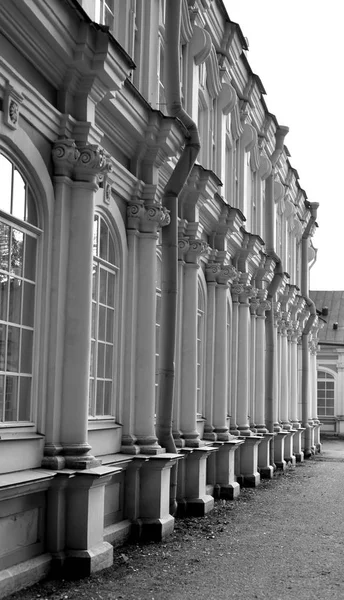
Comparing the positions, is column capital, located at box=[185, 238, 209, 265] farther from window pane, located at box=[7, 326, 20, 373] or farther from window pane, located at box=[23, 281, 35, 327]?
window pane, located at box=[7, 326, 20, 373]

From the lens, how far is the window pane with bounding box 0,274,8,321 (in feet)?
24.9

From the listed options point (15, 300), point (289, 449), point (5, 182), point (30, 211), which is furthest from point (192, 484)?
point (289, 449)

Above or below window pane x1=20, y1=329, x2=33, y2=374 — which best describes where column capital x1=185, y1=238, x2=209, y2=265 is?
above

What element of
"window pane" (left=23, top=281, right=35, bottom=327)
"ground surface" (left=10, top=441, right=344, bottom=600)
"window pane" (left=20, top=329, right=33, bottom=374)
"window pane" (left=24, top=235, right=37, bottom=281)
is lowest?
"ground surface" (left=10, top=441, right=344, bottom=600)

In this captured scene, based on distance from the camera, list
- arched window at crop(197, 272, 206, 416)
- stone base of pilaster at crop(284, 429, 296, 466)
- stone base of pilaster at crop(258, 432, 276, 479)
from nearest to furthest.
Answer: arched window at crop(197, 272, 206, 416) → stone base of pilaster at crop(258, 432, 276, 479) → stone base of pilaster at crop(284, 429, 296, 466)

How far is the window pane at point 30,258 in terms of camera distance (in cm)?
803

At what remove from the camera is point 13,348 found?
7.80 metres

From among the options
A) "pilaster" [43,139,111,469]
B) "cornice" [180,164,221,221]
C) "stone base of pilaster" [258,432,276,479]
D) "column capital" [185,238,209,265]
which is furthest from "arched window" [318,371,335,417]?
"pilaster" [43,139,111,469]

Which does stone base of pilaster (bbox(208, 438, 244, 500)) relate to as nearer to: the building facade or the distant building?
the building facade

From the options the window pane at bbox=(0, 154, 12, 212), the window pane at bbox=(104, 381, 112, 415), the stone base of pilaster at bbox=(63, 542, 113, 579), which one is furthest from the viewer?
the window pane at bbox=(104, 381, 112, 415)

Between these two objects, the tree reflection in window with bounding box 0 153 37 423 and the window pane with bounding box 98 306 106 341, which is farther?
the window pane with bounding box 98 306 106 341

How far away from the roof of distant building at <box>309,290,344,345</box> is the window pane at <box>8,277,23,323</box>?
117 ft

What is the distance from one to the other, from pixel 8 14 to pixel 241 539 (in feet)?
20.5

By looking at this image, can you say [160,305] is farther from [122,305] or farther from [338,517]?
[338,517]
